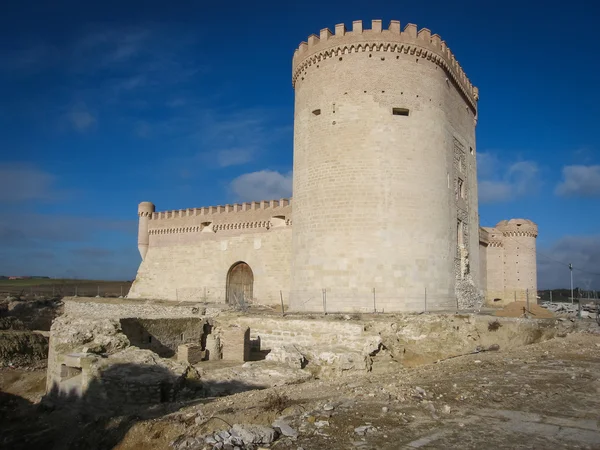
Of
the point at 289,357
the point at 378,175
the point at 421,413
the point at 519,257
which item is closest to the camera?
the point at 421,413

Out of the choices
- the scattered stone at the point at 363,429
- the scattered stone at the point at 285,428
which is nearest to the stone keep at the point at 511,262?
the scattered stone at the point at 363,429

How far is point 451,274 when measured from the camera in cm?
1727

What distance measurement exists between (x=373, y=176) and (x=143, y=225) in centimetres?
1825

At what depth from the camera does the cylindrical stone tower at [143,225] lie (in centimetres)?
2983

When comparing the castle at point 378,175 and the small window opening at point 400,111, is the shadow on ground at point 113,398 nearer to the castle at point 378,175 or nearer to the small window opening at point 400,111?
the castle at point 378,175

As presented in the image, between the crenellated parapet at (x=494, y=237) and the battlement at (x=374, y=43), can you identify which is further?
the crenellated parapet at (x=494, y=237)

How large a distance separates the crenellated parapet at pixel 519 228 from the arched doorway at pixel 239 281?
13.1 metres

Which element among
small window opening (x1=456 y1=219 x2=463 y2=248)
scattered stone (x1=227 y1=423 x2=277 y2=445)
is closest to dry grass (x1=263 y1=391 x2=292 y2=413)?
scattered stone (x1=227 y1=423 x2=277 y2=445)

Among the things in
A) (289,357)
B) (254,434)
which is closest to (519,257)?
(289,357)

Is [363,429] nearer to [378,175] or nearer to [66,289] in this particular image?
[378,175]

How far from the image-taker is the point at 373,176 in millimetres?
16141

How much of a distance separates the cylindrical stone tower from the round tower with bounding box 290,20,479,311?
49.4ft

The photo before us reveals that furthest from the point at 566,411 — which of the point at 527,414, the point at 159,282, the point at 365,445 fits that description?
the point at 159,282

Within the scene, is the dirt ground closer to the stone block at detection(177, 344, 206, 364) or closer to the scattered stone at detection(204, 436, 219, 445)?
the scattered stone at detection(204, 436, 219, 445)
